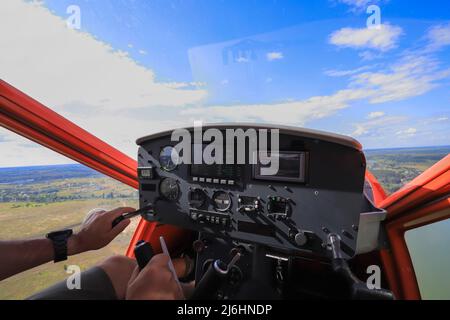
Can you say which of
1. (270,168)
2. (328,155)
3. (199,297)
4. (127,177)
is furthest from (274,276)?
(127,177)

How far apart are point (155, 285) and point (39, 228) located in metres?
1.25

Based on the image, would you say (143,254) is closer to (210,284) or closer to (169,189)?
(210,284)

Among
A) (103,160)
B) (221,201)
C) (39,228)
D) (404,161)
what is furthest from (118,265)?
(404,161)

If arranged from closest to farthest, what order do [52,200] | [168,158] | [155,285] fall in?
1. [155,285]
2. [52,200]
3. [168,158]

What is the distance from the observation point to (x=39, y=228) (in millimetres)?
1616

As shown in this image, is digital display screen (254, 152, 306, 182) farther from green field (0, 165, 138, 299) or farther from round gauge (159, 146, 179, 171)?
green field (0, 165, 138, 299)

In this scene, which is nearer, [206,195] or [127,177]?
[206,195]

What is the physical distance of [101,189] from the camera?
204 centimetres

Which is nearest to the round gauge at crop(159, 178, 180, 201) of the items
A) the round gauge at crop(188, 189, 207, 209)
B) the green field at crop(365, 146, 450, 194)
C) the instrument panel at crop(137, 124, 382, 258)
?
the instrument panel at crop(137, 124, 382, 258)

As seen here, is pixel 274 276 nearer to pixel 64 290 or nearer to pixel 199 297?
pixel 199 297

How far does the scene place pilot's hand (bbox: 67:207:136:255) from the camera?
5.09 ft

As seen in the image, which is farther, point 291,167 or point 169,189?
point 169,189

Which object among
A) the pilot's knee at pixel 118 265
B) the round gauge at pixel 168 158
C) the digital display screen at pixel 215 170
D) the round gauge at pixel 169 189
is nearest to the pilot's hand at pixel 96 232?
the pilot's knee at pixel 118 265

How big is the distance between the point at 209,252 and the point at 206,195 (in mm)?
499
